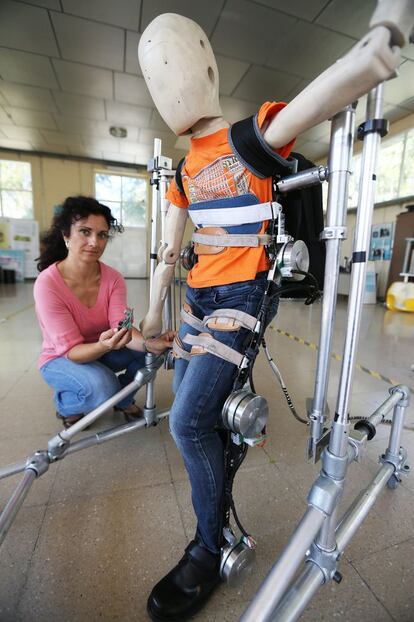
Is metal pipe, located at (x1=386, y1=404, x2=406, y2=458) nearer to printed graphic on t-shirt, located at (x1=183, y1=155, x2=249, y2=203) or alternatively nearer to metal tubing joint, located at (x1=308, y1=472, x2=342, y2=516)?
metal tubing joint, located at (x1=308, y1=472, x2=342, y2=516)

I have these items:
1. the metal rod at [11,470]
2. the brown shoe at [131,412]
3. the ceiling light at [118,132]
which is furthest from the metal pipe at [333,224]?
the ceiling light at [118,132]

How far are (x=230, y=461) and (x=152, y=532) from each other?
1.63 feet

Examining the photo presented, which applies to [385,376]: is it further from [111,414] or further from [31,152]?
[31,152]

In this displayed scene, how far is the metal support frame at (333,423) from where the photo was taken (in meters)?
0.62

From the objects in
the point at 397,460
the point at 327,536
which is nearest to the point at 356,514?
the point at 327,536

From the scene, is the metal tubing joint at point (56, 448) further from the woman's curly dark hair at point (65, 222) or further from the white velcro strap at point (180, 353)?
Answer: the woman's curly dark hair at point (65, 222)

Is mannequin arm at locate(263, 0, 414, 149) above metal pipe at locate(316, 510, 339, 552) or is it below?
above

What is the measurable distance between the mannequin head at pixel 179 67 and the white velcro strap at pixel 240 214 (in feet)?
0.87

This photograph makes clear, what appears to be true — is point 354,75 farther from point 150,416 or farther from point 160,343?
point 150,416

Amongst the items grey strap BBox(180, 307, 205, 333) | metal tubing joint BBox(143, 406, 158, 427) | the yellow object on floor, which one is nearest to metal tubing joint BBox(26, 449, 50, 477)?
metal tubing joint BBox(143, 406, 158, 427)

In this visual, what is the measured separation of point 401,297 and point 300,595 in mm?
6523

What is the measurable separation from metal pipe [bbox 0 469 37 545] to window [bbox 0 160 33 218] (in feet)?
36.0

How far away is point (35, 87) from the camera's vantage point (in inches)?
219

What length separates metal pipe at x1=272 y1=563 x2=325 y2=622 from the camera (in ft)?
2.00
